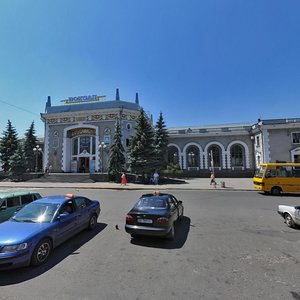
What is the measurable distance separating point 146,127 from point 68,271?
2591 centimetres

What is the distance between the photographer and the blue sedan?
481cm

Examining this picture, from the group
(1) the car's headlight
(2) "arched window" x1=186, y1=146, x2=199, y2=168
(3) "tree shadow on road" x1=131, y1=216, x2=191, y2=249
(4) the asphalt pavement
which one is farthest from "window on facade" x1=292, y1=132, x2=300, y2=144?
(1) the car's headlight

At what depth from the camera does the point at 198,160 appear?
132 ft

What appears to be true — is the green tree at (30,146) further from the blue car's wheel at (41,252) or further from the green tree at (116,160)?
the blue car's wheel at (41,252)

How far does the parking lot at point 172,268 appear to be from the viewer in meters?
3.99

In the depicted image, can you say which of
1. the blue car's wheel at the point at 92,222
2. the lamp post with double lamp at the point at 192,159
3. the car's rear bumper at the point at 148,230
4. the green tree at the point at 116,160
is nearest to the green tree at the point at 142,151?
the green tree at the point at 116,160

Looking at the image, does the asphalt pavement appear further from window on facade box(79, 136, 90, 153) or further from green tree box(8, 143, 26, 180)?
window on facade box(79, 136, 90, 153)

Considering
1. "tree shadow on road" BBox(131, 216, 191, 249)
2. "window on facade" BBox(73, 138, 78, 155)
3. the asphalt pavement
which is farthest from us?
"window on facade" BBox(73, 138, 78, 155)

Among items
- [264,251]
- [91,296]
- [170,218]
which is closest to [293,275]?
[264,251]

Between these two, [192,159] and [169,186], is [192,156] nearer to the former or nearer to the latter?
[192,159]

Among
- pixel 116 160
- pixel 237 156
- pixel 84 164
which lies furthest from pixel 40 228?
pixel 237 156

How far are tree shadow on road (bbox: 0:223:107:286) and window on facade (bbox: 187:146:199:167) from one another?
3431 centimetres

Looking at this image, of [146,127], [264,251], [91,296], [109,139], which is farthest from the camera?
[109,139]

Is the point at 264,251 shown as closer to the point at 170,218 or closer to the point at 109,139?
the point at 170,218
